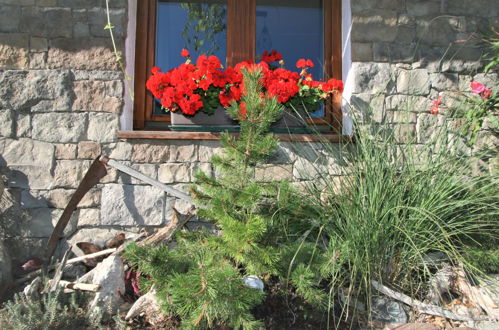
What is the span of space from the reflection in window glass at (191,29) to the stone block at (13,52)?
0.89 meters

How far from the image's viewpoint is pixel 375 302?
2193 millimetres

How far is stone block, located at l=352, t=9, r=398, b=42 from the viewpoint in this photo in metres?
A: 3.03

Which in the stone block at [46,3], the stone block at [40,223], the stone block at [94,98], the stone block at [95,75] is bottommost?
the stone block at [40,223]

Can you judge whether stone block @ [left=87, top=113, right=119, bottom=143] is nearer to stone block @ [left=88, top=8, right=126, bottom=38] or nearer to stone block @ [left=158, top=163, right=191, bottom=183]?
stone block @ [left=158, top=163, right=191, bottom=183]

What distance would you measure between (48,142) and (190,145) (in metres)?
0.87

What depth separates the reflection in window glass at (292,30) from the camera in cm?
345

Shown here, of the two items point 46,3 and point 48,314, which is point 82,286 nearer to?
point 48,314

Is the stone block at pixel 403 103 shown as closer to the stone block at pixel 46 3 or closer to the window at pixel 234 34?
the window at pixel 234 34

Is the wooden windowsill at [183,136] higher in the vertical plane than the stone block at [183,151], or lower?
higher

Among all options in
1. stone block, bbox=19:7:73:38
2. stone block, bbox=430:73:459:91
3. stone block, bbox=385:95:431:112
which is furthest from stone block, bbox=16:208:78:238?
stone block, bbox=430:73:459:91

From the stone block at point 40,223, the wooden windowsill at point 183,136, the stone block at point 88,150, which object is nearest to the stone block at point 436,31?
the wooden windowsill at point 183,136

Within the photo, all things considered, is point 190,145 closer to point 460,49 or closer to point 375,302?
point 375,302

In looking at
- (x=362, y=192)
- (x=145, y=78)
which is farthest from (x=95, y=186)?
(x=362, y=192)

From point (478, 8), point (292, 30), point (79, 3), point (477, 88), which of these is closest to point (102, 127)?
point (79, 3)
